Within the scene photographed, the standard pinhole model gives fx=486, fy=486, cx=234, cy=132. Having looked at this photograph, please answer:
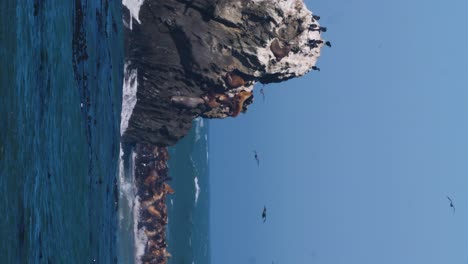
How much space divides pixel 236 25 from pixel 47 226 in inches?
326

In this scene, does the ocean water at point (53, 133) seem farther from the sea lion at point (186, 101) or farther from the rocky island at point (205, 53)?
the sea lion at point (186, 101)

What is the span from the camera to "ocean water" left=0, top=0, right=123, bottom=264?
111 inches

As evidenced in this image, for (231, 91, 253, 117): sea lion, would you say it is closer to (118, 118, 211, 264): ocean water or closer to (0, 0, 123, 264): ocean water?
(118, 118, 211, 264): ocean water

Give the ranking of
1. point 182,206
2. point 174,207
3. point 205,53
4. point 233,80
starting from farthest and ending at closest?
1. point 182,206
2. point 174,207
3. point 233,80
4. point 205,53

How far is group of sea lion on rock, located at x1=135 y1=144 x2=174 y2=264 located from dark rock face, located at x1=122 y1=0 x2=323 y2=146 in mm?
3874

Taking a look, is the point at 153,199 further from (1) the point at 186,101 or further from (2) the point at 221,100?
(2) the point at 221,100

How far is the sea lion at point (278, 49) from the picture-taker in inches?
443

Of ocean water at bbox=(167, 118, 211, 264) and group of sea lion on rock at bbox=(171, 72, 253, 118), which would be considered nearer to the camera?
group of sea lion on rock at bbox=(171, 72, 253, 118)

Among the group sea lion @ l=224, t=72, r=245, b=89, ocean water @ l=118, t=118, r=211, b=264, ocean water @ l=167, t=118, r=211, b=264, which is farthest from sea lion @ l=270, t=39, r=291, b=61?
ocean water @ l=167, t=118, r=211, b=264

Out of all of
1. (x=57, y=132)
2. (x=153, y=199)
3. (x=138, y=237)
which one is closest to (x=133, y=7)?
(x=153, y=199)

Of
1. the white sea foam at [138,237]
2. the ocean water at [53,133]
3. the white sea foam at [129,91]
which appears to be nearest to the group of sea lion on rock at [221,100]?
the white sea foam at [129,91]

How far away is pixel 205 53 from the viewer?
36.9ft

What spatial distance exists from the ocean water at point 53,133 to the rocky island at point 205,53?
4.40 meters

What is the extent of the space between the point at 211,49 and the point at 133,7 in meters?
2.02
